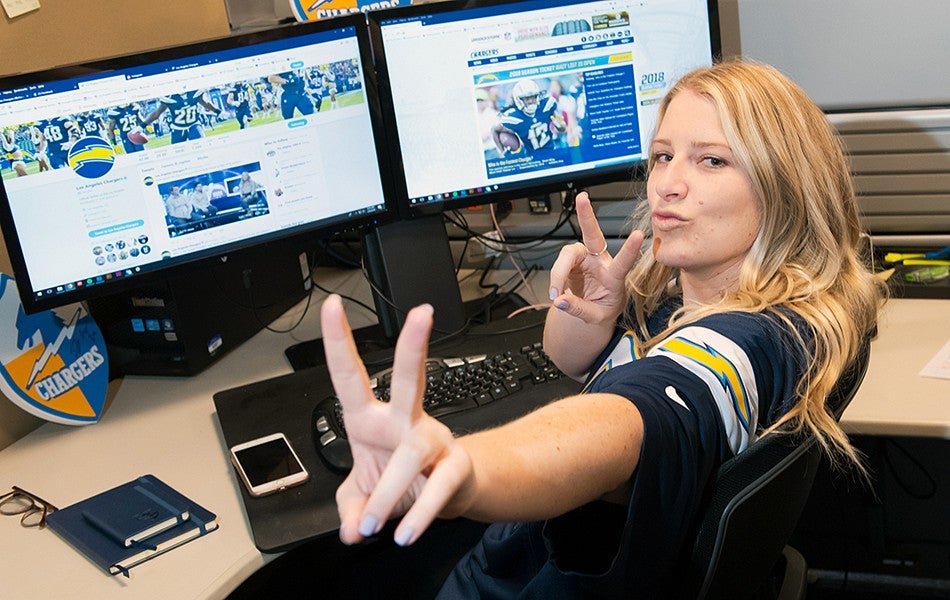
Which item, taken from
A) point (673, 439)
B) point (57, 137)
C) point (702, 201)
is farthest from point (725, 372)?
point (57, 137)

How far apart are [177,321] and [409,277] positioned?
38 centimetres

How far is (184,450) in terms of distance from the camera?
1.42 meters

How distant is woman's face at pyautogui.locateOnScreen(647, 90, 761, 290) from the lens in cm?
111

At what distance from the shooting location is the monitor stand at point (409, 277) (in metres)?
1.63

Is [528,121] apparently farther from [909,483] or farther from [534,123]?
[909,483]

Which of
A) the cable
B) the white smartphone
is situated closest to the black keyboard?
the white smartphone

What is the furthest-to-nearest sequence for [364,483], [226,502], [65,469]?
[65,469] < [226,502] < [364,483]

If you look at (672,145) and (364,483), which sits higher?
(672,145)

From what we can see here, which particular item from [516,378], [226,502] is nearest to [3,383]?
[226,502]

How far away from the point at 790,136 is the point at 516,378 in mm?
528

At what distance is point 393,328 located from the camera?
1.66 m

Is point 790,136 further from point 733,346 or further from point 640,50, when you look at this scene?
point 640,50

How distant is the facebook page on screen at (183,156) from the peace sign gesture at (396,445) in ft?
2.64

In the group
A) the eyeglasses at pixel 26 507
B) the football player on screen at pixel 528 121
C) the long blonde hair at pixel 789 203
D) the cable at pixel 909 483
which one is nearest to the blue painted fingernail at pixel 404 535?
the long blonde hair at pixel 789 203
